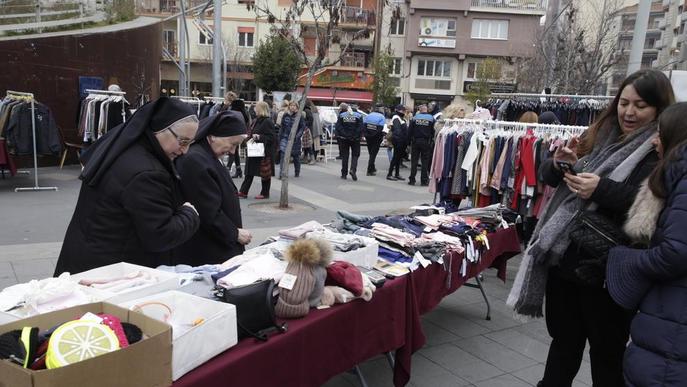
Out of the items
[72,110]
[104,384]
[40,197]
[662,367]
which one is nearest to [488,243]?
[662,367]

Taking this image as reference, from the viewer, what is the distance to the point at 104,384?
57.9 inches

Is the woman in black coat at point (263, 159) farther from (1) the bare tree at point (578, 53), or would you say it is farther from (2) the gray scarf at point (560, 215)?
(1) the bare tree at point (578, 53)

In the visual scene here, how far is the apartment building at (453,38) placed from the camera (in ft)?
132

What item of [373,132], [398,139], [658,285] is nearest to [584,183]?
[658,285]

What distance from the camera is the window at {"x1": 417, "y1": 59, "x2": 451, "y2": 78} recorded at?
41.9 meters

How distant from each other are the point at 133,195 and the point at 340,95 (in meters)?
38.6

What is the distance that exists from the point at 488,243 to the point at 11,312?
3430mm

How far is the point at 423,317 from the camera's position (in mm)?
4668

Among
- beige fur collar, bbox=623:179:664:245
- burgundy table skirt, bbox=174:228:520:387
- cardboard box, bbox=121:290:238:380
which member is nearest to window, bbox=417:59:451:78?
burgundy table skirt, bbox=174:228:520:387

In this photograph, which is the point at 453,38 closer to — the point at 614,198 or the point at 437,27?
the point at 437,27

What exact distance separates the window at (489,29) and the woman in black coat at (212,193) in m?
40.7

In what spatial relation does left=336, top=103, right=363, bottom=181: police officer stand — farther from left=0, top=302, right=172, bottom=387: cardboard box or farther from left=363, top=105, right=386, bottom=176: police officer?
left=0, top=302, right=172, bottom=387: cardboard box

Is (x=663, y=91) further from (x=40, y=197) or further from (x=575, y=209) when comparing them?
(x=40, y=197)

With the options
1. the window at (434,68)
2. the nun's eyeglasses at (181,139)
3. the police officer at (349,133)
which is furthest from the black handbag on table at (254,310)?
the window at (434,68)
